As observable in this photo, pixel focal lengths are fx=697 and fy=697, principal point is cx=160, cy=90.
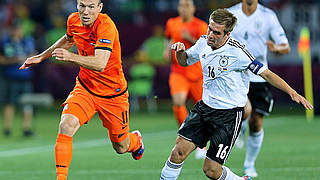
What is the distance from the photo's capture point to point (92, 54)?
8.23 meters

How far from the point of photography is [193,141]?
293 inches

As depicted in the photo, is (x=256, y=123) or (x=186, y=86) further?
(x=186, y=86)

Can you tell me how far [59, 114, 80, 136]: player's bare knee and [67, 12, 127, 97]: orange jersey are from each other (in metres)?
0.63

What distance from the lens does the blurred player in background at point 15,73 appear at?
15016 millimetres

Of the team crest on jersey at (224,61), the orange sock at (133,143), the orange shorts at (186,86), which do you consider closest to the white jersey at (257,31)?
the orange sock at (133,143)

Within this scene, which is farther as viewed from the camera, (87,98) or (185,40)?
(185,40)

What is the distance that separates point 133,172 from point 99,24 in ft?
9.01

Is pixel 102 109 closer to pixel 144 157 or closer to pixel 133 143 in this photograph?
pixel 133 143

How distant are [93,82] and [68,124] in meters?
0.84

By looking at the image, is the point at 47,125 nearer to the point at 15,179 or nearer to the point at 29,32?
the point at 29,32

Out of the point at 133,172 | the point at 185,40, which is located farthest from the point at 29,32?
the point at 133,172

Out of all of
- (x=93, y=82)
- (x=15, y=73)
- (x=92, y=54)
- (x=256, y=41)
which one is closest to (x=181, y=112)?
(x=256, y=41)

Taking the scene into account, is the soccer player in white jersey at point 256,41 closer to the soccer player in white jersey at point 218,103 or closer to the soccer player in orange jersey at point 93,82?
the soccer player in orange jersey at point 93,82

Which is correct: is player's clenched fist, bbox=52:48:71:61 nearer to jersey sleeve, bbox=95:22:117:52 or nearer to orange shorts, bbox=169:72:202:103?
jersey sleeve, bbox=95:22:117:52
